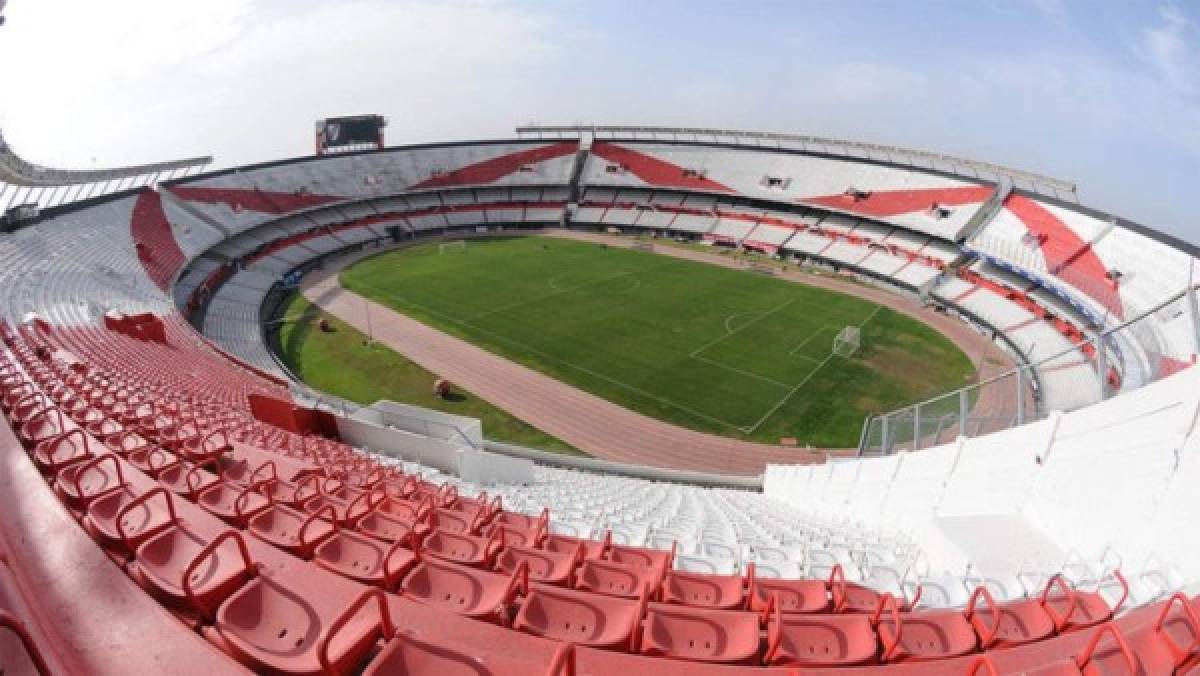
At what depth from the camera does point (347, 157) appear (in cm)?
6284

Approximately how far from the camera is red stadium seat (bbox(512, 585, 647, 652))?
423cm

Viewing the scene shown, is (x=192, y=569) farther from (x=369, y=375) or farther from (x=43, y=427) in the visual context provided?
(x=369, y=375)

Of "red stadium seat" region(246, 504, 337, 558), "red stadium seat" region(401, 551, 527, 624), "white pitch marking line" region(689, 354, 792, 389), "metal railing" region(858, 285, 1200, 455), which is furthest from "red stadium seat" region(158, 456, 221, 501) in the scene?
"white pitch marking line" region(689, 354, 792, 389)

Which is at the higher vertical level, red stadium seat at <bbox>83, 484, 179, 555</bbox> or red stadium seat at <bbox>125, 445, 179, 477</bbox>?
red stadium seat at <bbox>83, 484, 179, 555</bbox>

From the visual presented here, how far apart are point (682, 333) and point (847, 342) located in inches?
396

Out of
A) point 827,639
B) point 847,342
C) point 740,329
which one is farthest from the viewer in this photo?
point 740,329

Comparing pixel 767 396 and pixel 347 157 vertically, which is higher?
pixel 347 157

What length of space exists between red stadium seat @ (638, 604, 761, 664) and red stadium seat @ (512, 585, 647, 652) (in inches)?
5.2

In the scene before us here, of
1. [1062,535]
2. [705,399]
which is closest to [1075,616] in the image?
[1062,535]

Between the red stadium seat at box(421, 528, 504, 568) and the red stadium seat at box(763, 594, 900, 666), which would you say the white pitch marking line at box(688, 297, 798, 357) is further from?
the red stadium seat at box(763, 594, 900, 666)

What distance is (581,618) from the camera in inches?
176

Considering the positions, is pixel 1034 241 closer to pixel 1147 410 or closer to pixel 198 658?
pixel 1147 410

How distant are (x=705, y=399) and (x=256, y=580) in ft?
88.6

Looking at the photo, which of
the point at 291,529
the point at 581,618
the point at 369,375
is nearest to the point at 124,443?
the point at 291,529
